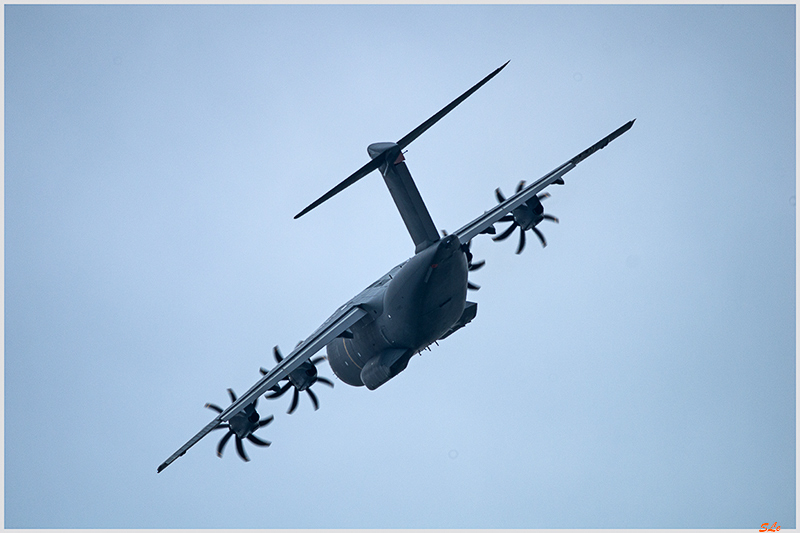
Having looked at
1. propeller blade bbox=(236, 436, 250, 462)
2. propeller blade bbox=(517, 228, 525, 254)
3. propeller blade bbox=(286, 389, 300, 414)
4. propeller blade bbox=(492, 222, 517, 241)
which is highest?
propeller blade bbox=(492, 222, 517, 241)

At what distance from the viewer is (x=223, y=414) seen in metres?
33.7

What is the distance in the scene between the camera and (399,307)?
99.6 feet

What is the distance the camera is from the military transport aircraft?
2878cm

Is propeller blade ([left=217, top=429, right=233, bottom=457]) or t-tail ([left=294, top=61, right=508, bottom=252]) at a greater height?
t-tail ([left=294, top=61, right=508, bottom=252])

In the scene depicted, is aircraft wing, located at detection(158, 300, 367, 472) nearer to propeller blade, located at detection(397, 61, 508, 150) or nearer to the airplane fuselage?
the airplane fuselage

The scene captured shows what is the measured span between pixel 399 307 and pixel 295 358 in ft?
16.6

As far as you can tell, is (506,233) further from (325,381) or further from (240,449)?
(240,449)

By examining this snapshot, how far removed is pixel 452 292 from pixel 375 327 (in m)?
4.47

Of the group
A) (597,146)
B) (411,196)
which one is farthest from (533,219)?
(411,196)

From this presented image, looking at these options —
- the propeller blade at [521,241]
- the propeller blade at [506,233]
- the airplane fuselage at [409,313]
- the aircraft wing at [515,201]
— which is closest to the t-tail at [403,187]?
the airplane fuselage at [409,313]

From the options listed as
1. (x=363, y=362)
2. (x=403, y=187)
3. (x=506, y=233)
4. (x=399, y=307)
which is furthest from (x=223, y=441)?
(x=506, y=233)

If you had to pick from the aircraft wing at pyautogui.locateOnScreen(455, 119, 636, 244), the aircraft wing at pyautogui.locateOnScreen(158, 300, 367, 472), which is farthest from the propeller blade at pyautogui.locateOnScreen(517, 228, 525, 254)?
the aircraft wing at pyautogui.locateOnScreen(158, 300, 367, 472)

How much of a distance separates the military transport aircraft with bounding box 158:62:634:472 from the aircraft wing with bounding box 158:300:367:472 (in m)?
0.04

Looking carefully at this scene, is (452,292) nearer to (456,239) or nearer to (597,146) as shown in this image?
Answer: (456,239)
